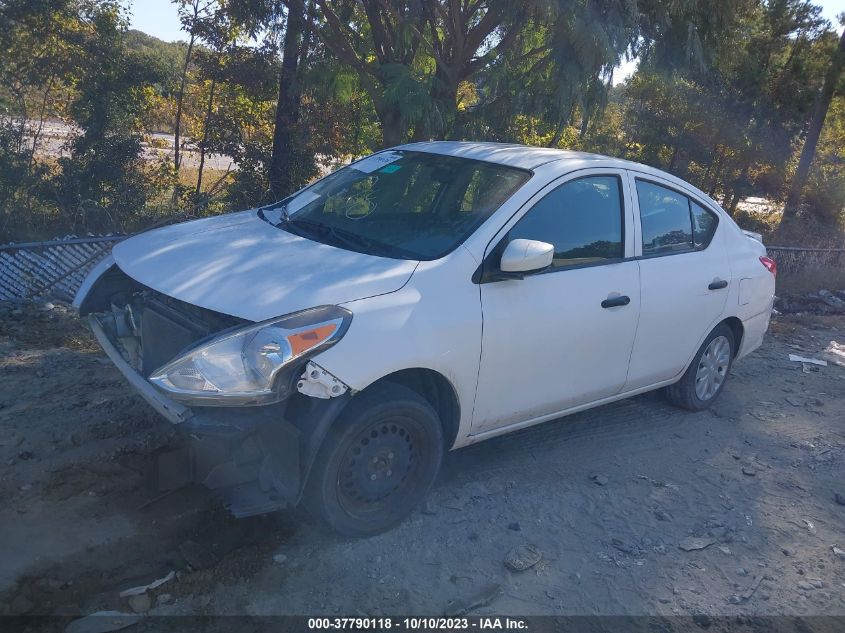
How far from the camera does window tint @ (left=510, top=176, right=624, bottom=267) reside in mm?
4539

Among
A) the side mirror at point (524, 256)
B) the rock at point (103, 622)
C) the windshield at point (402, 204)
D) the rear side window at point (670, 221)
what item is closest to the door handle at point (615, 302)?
the rear side window at point (670, 221)

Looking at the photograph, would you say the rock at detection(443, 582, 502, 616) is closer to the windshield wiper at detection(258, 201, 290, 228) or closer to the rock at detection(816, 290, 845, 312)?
the windshield wiper at detection(258, 201, 290, 228)

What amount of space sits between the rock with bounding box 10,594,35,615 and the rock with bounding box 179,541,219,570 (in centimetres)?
67

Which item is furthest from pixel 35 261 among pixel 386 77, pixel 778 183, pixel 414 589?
pixel 778 183

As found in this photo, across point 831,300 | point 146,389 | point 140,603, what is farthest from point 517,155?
point 831,300

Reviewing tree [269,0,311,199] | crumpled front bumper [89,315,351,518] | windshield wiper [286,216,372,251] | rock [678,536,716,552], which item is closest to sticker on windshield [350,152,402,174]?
windshield wiper [286,216,372,251]

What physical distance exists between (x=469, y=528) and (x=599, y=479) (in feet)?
3.62

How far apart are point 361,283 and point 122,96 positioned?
7.36 meters

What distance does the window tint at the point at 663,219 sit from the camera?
5227 millimetres

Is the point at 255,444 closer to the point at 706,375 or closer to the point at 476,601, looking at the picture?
the point at 476,601

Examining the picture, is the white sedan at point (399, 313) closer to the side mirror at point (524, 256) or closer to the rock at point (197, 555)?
the side mirror at point (524, 256)

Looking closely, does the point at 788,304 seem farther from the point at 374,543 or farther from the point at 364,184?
the point at 374,543

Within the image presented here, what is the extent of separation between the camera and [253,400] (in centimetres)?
345

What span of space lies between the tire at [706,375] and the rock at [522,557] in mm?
2420
